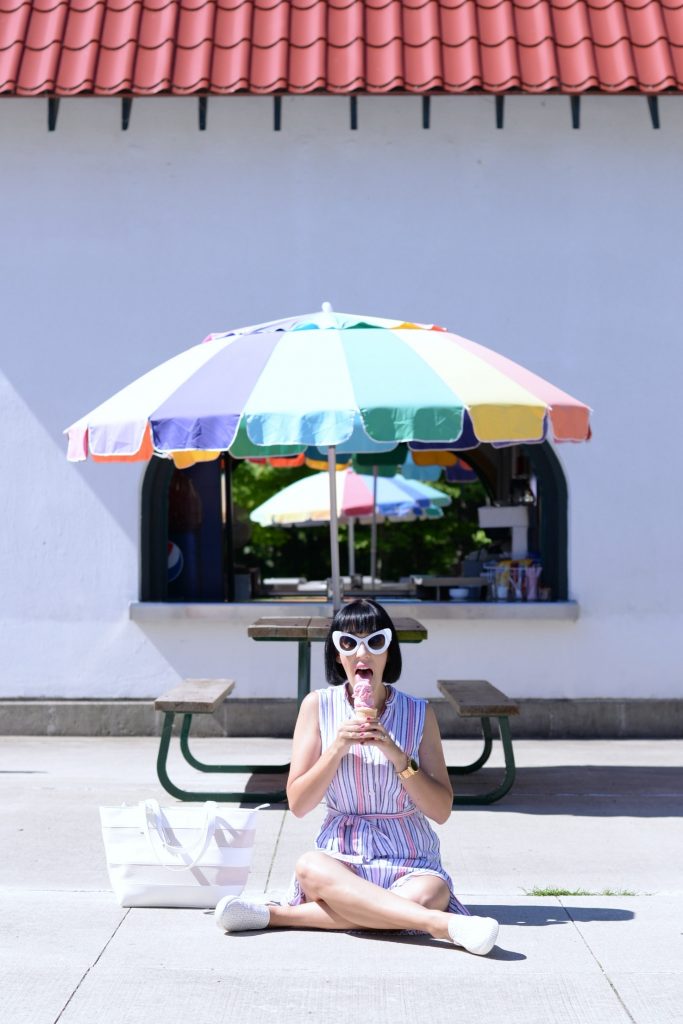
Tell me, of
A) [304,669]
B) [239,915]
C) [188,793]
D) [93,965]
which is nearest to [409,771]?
[239,915]

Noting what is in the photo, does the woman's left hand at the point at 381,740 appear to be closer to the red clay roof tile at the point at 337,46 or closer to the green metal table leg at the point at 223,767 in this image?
the green metal table leg at the point at 223,767

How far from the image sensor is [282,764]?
874cm

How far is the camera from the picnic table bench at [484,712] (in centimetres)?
737

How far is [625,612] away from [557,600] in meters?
0.51

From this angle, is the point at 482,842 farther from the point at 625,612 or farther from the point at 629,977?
the point at 625,612

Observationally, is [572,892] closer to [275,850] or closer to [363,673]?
[275,850]

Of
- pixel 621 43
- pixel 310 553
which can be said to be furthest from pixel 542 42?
pixel 310 553

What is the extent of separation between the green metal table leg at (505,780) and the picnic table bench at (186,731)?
1.04 m

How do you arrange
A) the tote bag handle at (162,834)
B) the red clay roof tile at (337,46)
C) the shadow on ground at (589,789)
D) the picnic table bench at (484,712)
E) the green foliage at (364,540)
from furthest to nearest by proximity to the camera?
1. the green foliage at (364,540)
2. the red clay roof tile at (337,46)
3. the shadow on ground at (589,789)
4. the picnic table bench at (484,712)
5. the tote bag handle at (162,834)

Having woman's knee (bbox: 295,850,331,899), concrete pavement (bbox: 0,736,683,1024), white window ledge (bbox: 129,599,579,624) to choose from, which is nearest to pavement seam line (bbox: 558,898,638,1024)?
concrete pavement (bbox: 0,736,683,1024)

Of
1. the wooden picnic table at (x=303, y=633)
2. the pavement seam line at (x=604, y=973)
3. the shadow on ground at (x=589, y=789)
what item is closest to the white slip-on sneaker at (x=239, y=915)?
the pavement seam line at (x=604, y=973)

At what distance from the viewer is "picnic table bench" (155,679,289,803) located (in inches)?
290

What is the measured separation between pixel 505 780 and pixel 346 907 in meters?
2.79

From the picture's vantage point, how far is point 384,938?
204 inches
